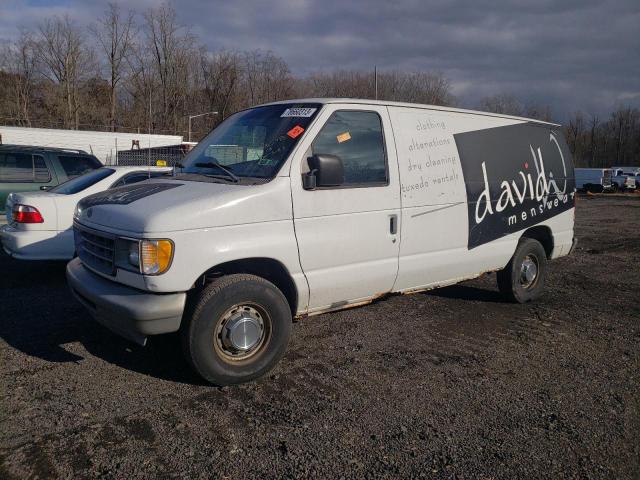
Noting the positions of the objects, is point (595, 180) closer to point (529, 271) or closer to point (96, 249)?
point (529, 271)

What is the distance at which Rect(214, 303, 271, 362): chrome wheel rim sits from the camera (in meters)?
3.85

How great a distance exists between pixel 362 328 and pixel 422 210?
1427 millimetres

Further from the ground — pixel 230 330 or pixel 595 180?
pixel 595 180

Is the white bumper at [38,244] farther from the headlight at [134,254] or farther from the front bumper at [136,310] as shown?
the headlight at [134,254]

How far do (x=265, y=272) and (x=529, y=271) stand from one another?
3788mm

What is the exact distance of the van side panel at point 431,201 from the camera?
481 cm

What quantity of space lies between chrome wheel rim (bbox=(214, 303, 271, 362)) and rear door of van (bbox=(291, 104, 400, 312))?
468mm

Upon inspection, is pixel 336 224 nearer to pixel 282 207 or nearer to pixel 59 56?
pixel 282 207

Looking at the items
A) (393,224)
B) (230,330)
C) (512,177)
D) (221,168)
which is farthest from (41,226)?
(512,177)

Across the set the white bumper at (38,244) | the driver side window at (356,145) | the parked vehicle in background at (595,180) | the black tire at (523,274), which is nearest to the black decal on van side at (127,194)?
the driver side window at (356,145)

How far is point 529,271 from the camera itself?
253 inches

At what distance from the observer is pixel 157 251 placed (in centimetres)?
348

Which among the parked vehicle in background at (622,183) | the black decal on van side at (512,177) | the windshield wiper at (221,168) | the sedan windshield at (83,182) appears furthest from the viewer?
the parked vehicle in background at (622,183)

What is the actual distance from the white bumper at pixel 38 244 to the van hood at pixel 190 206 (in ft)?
10.2
